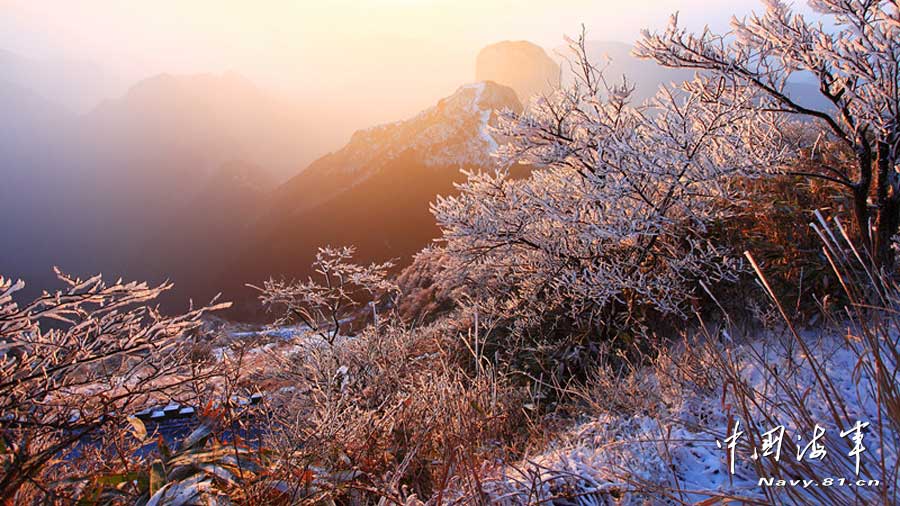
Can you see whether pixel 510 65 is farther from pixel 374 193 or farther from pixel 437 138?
pixel 374 193

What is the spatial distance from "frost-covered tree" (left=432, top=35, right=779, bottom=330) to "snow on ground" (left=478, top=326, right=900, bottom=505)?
1.93 meters

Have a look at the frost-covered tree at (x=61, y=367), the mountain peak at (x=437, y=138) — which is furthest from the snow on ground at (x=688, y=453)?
the mountain peak at (x=437, y=138)

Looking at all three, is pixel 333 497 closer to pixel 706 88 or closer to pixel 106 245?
pixel 706 88

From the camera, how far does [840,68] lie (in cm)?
344

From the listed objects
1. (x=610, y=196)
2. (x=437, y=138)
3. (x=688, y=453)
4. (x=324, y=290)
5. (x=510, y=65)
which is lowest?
(x=324, y=290)

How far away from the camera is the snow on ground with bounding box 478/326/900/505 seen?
4.36ft

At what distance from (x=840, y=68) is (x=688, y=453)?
3.39 metres

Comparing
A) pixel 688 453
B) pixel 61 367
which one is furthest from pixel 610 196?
pixel 61 367

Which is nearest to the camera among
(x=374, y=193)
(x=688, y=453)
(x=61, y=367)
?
(x=61, y=367)

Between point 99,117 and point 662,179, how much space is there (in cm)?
10644

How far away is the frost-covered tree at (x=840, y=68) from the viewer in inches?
129

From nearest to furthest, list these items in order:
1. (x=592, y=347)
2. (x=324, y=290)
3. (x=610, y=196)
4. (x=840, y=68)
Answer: (x=840, y=68), (x=610, y=196), (x=592, y=347), (x=324, y=290)

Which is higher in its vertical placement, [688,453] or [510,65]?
[510,65]

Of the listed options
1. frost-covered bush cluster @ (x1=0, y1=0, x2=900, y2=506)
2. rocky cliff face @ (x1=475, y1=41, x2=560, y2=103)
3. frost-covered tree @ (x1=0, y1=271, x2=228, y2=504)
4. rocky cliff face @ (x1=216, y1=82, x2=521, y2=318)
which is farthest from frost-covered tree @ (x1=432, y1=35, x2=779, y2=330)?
rocky cliff face @ (x1=475, y1=41, x2=560, y2=103)
